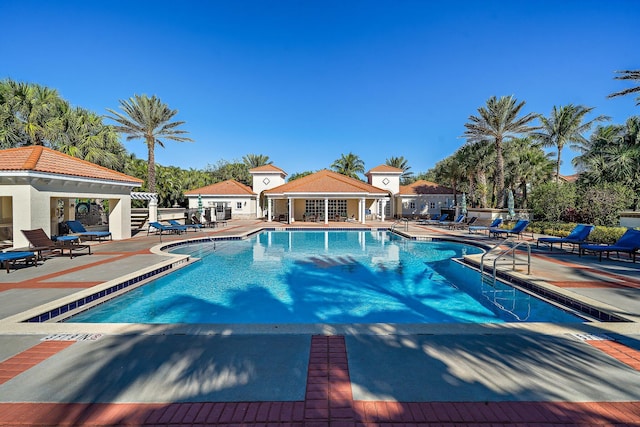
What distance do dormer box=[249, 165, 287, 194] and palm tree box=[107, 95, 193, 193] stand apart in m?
10.1

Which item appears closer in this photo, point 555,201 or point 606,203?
point 606,203

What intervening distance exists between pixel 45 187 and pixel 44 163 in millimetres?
1193

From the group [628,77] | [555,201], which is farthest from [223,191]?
[628,77]

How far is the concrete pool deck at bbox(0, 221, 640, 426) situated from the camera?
8.96ft

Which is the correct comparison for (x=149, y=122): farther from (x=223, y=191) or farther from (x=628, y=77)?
(x=628, y=77)

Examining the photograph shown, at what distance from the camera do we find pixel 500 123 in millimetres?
24781

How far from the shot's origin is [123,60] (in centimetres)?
2091

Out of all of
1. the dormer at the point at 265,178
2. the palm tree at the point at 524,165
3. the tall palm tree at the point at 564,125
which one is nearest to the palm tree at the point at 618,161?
the tall palm tree at the point at 564,125

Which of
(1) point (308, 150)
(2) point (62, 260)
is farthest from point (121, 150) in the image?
(1) point (308, 150)

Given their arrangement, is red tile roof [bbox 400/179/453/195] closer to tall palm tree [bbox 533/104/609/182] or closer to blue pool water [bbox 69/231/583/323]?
tall palm tree [bbox 533/104/609/182]

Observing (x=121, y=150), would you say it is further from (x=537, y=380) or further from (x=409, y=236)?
(x=537, y=380)

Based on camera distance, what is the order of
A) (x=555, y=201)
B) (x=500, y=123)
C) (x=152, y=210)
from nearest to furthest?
1. (x=555, y=201)
2. (x=152, y=210)
3. (x=500, y=123)

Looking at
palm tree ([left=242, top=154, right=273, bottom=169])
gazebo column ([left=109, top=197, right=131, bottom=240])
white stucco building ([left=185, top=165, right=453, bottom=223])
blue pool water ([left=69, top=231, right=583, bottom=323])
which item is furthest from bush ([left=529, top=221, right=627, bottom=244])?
palm tree ([left=242, top=154, right=273, bottom=169])

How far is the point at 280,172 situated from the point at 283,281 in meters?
27.2
